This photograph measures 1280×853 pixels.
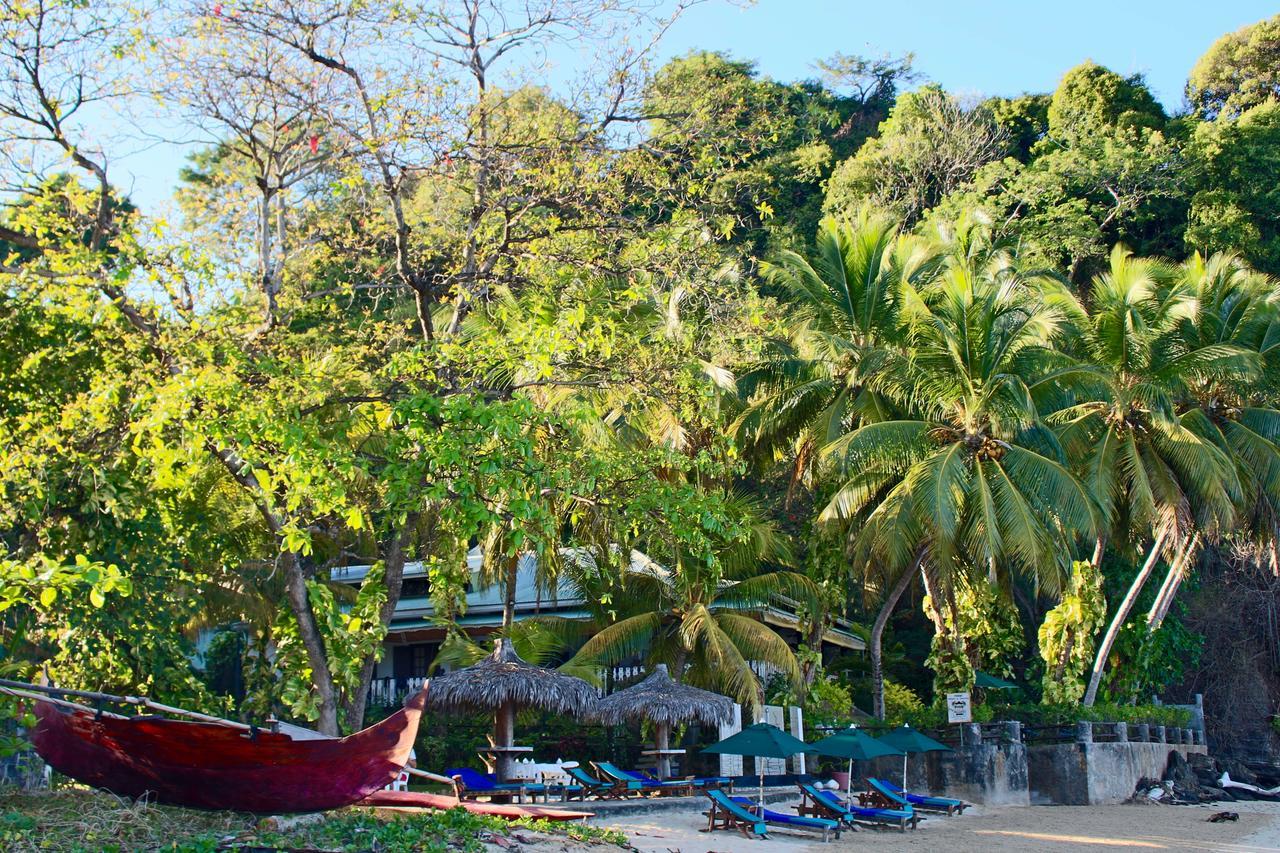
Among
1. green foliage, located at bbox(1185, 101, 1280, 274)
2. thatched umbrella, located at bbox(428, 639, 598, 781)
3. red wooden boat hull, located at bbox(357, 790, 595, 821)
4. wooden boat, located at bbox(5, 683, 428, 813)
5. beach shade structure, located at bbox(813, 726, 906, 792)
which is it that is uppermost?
green foliage, located at bbox(1185, 101, 1280, 274)

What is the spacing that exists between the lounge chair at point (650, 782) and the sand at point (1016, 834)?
2.25 ft

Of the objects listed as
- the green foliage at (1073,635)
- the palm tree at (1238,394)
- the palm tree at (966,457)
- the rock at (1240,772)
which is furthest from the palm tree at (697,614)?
the rock at (1240,772)

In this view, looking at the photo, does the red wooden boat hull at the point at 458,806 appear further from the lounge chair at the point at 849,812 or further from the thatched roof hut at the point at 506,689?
the lounge chair at the point at 849,812

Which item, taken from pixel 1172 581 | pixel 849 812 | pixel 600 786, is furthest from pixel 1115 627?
pixel 600 786

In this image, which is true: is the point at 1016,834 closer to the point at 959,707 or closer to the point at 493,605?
the point at 959,707

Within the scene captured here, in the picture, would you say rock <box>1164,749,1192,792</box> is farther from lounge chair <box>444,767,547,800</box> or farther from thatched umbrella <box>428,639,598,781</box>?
lounge chair <box>444,767,547,800</box>

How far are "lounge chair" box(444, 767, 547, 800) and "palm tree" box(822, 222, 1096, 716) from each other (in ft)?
27.3

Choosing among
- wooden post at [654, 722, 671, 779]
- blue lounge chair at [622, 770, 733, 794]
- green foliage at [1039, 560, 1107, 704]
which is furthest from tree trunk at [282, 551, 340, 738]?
green foliage at [1039, 560, 1107, 704]

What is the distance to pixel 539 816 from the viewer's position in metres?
10.6

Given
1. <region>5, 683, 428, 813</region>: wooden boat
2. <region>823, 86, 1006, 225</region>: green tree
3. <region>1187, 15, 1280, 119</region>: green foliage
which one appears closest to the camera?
<region>5, 683, 428, 813</region>: wooden boat

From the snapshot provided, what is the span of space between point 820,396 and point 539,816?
13917 millimetres

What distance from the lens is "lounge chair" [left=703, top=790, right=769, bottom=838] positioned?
14.3 meters

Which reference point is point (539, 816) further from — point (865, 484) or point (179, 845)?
point (865, 484)

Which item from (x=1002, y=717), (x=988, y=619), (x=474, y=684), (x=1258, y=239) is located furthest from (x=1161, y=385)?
(x=474, y=684)
